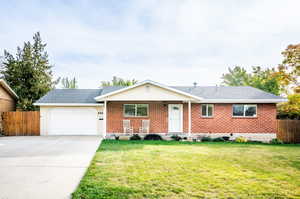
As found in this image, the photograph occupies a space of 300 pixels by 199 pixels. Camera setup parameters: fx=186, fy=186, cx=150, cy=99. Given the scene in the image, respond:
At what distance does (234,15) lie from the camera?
12.7 m

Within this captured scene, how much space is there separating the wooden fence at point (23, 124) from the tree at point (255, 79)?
733 inches

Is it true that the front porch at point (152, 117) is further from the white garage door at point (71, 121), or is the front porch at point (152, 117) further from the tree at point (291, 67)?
the tree at point (291, 67)

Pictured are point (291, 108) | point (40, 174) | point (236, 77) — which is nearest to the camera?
A: point (40, 174)

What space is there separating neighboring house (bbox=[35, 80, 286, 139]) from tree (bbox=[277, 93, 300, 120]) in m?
2.43

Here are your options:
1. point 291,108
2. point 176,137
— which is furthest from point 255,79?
point 176,137

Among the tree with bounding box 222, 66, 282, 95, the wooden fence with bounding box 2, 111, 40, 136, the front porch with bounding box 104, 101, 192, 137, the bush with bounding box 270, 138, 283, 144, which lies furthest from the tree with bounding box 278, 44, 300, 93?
the wooden fence with bounding box 2, 111, 40, 136

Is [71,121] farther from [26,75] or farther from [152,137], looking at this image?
[26,75]

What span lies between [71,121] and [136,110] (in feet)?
15.7

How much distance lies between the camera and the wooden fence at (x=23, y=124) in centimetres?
1336

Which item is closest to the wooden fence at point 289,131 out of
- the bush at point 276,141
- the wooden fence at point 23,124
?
the bush at point 276,141

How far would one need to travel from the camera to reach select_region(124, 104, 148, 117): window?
12.9m

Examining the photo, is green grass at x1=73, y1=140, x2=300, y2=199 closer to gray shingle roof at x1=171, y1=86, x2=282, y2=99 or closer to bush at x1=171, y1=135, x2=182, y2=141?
bush at x1=171, y1=135, x2=182, y2=141

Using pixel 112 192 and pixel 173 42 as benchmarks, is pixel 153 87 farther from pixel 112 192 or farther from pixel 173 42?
pixel 112 192

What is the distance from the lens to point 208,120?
1278cm
